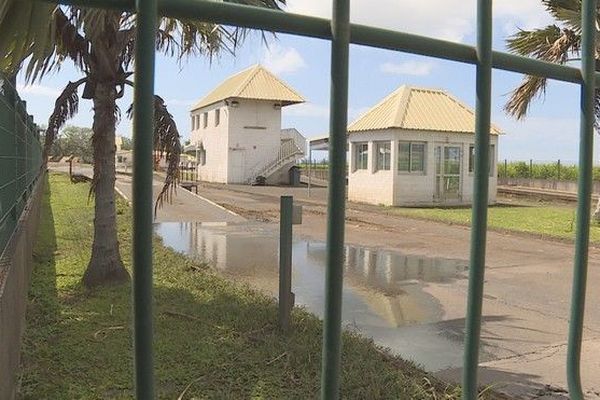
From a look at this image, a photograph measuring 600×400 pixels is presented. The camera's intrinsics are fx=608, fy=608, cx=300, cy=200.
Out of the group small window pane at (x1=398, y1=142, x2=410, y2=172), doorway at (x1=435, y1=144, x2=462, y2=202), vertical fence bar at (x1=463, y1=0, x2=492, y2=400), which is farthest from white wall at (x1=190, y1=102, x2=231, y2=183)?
vertical fence bar at (x1=463, y1=0, x2=492, y2=400)

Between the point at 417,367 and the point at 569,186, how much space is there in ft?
90.0

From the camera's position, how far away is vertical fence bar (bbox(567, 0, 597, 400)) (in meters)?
1.43

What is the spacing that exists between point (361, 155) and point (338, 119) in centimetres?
2343

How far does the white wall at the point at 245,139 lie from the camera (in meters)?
38.5

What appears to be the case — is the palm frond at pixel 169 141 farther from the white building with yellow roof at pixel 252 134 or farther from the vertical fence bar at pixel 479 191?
the white building with yellow roof at pixel 252 134

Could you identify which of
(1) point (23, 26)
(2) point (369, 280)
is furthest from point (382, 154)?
(1) point (23, 26)

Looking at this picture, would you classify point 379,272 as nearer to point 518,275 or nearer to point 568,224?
point 518,275

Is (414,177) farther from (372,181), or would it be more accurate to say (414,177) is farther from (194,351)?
(194,351)

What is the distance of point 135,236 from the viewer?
36.7 inches

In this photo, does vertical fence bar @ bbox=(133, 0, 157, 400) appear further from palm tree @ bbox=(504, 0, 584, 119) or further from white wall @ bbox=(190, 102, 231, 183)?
white wall @ bbox=(190, 102, 231, 183)

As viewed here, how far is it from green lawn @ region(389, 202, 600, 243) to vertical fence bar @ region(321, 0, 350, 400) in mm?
12481

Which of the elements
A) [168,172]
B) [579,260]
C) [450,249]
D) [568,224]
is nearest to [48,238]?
[168,172]

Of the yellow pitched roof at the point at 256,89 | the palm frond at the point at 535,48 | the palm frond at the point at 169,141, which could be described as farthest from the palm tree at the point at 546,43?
the yellow pitched roof at the point at 256,89

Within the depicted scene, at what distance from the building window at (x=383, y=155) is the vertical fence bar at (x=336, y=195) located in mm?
21432
